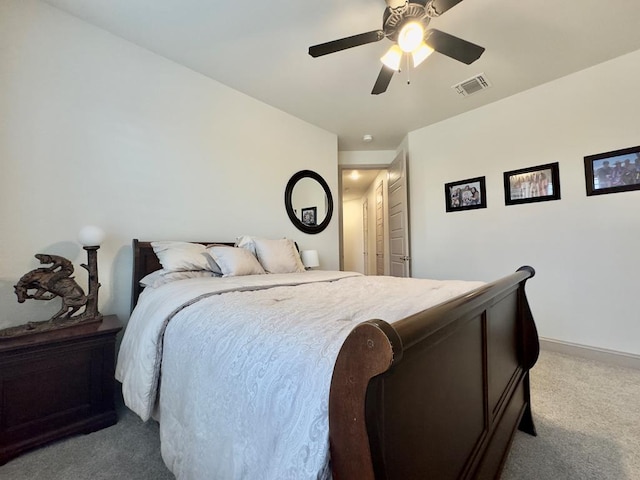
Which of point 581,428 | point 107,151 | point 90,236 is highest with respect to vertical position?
point 107,151

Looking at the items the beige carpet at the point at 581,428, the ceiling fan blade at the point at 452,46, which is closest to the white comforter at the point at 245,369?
the beige carpet at the point at 581,428

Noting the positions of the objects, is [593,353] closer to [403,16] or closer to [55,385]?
[403,16]

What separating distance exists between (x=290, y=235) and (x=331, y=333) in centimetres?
270

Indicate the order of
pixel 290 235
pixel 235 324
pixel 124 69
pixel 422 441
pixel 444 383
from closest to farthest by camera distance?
pixel 422 441 → pixel 444 383 → pixel 235 324 → pixel 124 69 → pixel 290 235

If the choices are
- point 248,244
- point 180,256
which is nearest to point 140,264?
point 180,256

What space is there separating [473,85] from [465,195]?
123 centimetres

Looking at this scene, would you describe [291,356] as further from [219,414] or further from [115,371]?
[115,371]

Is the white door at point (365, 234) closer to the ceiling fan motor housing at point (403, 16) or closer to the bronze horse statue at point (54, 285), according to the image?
the ceiling fan motor housing at point (403, 16)

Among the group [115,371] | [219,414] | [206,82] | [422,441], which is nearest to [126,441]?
[115,371]

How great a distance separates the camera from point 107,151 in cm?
214

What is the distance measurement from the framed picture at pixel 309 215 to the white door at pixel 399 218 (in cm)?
122

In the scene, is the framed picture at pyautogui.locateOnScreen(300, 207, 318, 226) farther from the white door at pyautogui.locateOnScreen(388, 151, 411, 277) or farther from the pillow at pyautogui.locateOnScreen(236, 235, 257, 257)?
the white door at pyautogui.locateOnScreen(388, 151, 411, 277)

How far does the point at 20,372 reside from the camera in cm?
142

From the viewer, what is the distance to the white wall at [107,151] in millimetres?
1793
